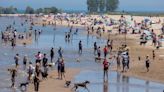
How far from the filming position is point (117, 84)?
99.5ft

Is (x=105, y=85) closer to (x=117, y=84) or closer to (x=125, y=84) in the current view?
(x=117, y=84)

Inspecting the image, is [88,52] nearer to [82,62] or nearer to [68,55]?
[68,55]

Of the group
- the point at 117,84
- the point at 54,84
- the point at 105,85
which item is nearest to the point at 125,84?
Result: the point at 117,84

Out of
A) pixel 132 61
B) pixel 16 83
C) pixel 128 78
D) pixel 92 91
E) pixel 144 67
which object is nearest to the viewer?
pixel 92 91

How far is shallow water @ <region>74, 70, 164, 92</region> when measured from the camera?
28500 mm

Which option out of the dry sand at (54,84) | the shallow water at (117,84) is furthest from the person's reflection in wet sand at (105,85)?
the dry sand at (54,84)

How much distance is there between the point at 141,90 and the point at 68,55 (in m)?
21.4

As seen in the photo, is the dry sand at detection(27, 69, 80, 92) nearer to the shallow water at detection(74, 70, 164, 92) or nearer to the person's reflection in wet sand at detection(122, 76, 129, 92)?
the shallow water at detection(74, 70, 164, 92)

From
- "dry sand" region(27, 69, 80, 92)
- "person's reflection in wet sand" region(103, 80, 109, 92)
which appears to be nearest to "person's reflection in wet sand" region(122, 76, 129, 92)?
"person's reflection in wet sand" region(103, 80, 109, 92)

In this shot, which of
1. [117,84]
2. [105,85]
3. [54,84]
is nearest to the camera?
[105,85]

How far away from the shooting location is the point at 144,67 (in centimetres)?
3672

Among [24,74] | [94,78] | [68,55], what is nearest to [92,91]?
[94,78]

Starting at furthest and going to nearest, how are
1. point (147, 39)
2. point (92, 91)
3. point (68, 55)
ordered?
point (147, 39) < point (68, 55) < point (92, 91)

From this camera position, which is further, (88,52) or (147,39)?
(147,39)
